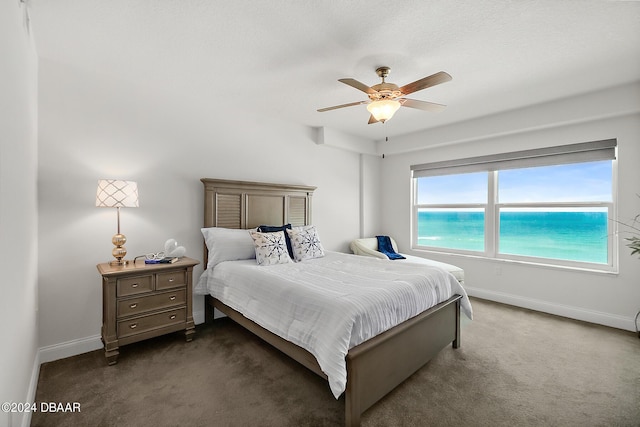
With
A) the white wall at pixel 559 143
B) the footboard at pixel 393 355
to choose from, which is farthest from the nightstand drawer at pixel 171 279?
the white wall at pixel 559 143

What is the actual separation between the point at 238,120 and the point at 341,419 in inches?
130

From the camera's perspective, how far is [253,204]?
3.65 m

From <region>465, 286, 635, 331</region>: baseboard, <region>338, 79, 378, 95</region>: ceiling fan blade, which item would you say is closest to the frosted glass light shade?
<region>338, 79, 378, 95</region>: ceiling fan blade

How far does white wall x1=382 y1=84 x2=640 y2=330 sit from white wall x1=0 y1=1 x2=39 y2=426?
15.0 feet

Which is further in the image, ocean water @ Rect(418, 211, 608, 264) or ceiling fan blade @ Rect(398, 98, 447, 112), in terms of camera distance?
ocean water @ Rect(418, 211, 608, 264)

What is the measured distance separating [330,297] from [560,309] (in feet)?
11.3

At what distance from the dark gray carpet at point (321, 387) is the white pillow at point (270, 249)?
80 centimetres

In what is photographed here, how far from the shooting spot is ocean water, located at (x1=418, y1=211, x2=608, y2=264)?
3457mm

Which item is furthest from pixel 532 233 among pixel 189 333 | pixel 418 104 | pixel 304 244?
pixel 189 333

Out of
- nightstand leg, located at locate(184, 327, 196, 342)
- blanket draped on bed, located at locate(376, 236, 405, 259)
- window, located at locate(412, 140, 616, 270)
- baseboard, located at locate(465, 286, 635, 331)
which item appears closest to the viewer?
nightstand leg, located at locate(184, 327, 196, 342)

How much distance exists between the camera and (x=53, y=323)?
2.46 metres

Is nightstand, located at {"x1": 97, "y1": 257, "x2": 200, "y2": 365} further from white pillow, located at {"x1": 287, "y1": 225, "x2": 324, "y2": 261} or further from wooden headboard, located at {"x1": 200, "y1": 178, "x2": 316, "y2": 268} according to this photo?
white pillow, located at {"x1": 287, "y1": 225, "x2": 324, "y2": 261}

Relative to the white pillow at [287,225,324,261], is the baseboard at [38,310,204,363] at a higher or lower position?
lower

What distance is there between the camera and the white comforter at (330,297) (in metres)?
1.68
